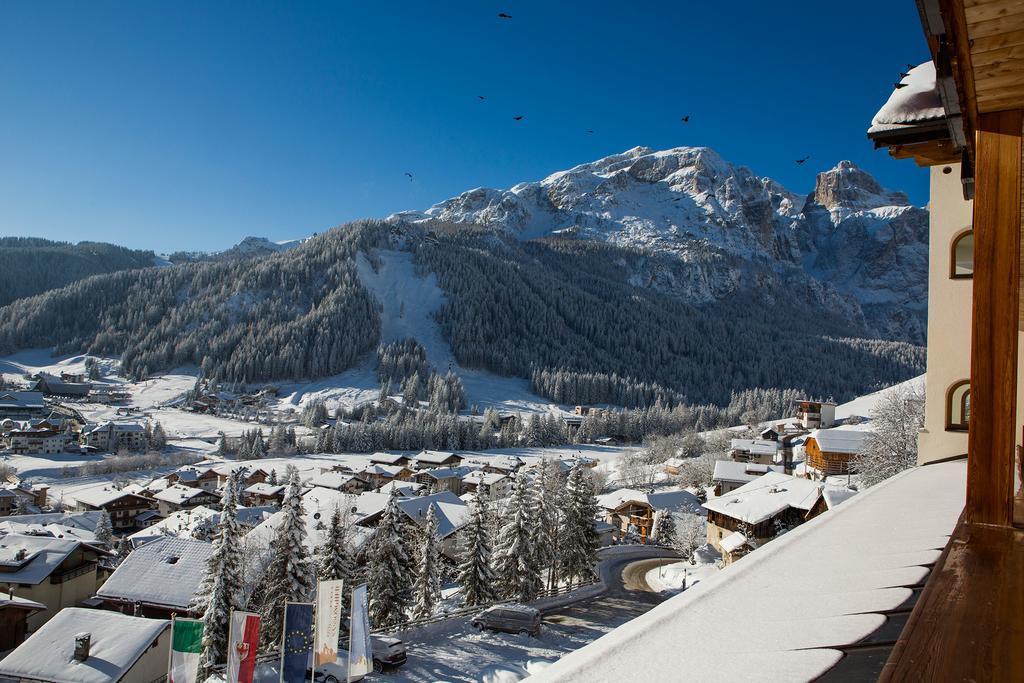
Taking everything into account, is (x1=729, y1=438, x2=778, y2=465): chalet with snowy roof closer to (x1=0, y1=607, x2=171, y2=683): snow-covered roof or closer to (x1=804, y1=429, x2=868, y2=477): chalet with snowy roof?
(x1=804, y1=429, x2=868, y2=477): chalet with snowy roof

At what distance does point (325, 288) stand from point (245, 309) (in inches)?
738

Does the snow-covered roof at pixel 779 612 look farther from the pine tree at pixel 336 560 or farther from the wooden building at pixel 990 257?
the pine tree at pixel 336 560

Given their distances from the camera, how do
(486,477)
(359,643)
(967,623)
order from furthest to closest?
(486,477) < (359,643) < (967,623)

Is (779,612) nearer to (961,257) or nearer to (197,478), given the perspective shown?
(961,257)

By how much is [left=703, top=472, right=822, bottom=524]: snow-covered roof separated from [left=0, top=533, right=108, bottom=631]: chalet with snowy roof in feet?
90.4

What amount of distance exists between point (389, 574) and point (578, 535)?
943 centimetres

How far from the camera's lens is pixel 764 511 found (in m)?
25.1

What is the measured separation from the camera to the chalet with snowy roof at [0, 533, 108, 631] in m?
20.8

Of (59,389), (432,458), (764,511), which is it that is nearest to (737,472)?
(764,511)

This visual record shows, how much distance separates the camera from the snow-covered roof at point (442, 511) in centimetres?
3291

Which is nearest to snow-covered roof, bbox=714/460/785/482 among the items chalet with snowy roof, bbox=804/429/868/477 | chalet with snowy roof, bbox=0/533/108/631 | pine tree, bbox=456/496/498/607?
chalet with snowy roof, bbox=804/429/868/477

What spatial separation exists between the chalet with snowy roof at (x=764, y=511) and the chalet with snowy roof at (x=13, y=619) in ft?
88.2

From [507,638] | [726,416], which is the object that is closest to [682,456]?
[726,416]

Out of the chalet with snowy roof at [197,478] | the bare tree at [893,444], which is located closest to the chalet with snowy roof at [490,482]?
the chalet with snowy roof at [197,478]
